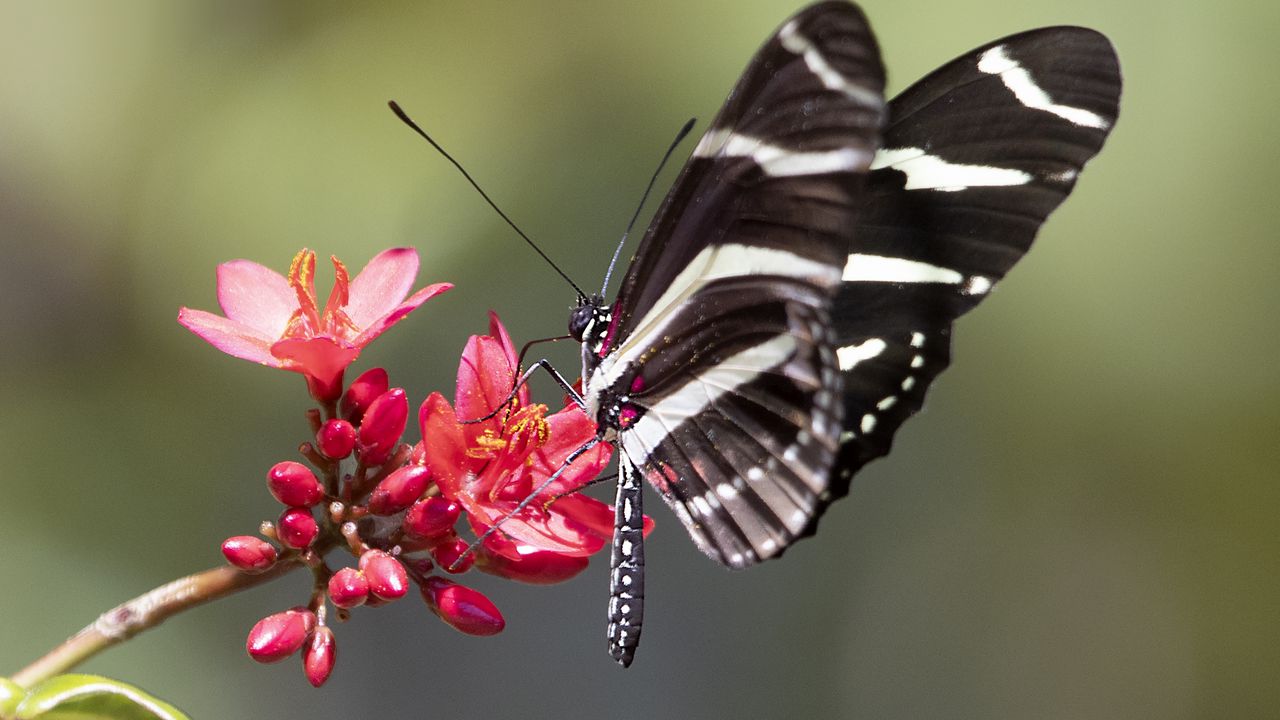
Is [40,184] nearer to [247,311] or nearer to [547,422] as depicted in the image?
[247,311]

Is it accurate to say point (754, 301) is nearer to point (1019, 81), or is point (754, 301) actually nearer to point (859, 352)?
point (859, 352)

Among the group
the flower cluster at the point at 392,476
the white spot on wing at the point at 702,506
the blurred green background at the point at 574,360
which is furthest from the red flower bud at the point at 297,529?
the blurred green background at the point at 574,360

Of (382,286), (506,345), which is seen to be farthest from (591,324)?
(382,286)

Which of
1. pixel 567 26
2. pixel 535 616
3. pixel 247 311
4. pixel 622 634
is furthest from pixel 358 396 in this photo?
pixel 567 26

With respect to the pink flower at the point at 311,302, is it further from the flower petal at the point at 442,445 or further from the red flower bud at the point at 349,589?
the red flower bud at the point at 349,589

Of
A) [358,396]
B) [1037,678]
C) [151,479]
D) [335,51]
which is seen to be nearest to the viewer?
[358,396]
